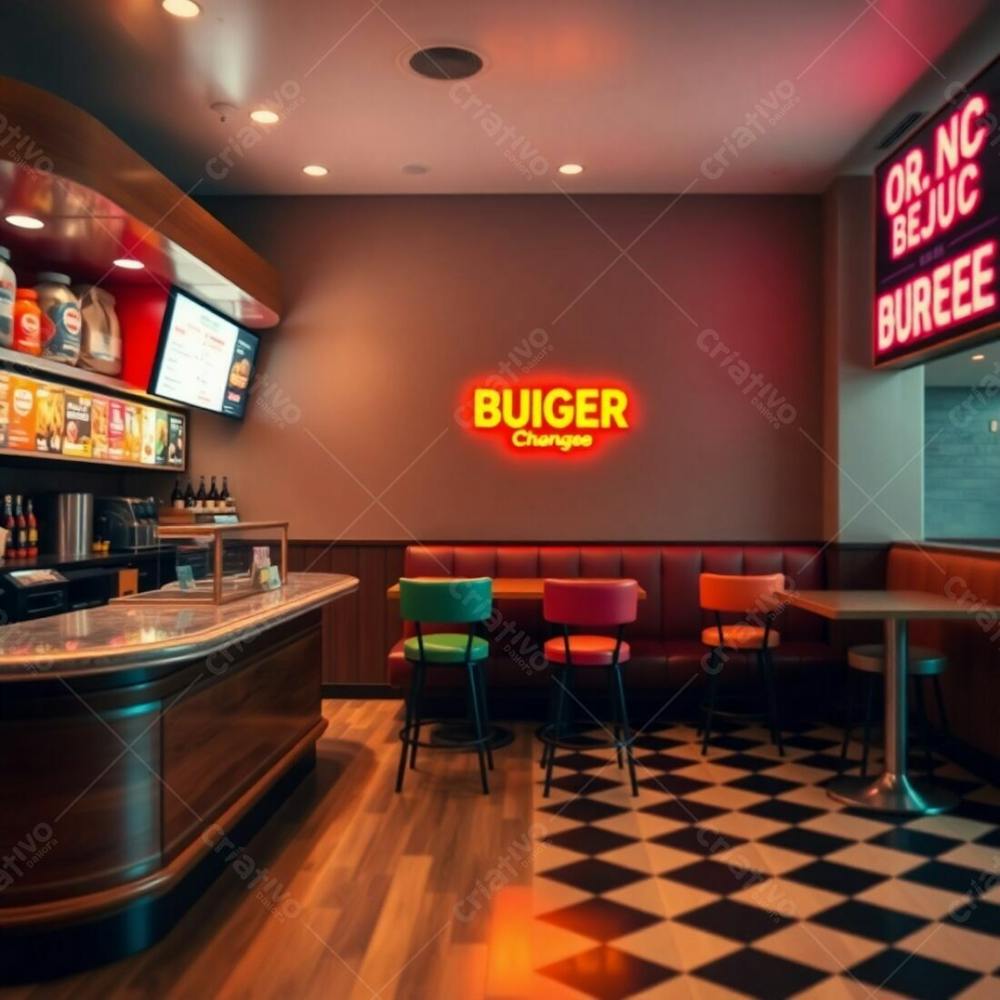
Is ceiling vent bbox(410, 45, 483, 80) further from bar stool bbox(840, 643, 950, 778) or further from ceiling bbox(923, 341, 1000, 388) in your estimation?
ceiling bbox(923, 341, 1000, 388)

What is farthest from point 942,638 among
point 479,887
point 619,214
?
point 619,214

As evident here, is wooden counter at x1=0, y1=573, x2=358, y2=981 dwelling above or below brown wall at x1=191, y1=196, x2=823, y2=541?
below

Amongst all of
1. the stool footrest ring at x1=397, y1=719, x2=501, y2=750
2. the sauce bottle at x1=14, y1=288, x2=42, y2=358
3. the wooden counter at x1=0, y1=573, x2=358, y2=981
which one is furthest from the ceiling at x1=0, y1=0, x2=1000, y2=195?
the stool footrest ring at x1=397, y1=719, x2=501, y2=750

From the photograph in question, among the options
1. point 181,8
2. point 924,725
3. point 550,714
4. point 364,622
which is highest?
point 181,8

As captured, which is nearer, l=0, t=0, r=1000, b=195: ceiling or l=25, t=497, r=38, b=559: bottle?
l=0, t=0, r=1000, b=195: ceiling

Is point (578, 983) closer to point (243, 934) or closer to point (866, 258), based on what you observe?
point (243, 934)

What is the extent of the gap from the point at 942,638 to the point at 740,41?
3121 mm

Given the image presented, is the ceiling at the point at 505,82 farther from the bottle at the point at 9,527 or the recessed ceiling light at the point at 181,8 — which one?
the bottle at the point at 9,527

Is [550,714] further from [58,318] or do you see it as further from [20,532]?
[58,318]

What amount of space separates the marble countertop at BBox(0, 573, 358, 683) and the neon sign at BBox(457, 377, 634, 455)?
269cm

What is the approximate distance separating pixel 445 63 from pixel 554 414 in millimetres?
2362

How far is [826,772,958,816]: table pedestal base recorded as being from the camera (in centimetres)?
365

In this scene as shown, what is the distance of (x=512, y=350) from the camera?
19.1 ft

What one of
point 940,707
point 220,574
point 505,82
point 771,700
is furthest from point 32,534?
point 940,707
